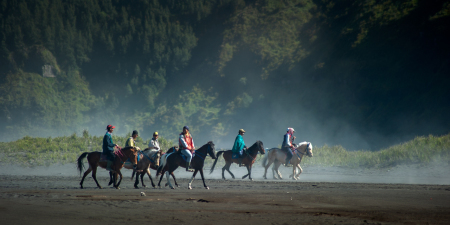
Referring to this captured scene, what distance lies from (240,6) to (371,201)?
90418mm

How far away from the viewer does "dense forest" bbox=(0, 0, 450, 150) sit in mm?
55344

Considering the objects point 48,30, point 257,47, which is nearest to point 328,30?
point 257,47

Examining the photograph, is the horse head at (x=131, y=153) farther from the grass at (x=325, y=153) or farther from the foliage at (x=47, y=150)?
Answer: the foliage at (x=47, y=150)

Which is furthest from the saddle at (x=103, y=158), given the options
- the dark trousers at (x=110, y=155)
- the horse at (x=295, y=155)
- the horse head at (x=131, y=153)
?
the horse at (x=295, y=155)

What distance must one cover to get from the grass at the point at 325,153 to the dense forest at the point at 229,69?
18.4 metres

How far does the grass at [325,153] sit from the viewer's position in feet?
85.8

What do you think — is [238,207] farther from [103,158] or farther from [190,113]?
[190,113]

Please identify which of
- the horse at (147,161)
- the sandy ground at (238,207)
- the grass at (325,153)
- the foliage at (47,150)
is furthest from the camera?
the foliage at (47,150)

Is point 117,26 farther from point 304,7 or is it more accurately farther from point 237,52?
point 304,7

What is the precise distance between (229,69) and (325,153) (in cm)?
5056

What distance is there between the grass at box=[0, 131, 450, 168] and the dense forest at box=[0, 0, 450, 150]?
60.5ft

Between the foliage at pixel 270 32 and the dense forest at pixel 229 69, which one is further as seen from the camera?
the foliage at pixel 270 32

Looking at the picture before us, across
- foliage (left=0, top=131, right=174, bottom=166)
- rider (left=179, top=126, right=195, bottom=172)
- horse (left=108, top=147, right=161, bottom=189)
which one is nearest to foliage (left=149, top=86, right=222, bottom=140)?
foliage (left=0, top=131, right=174, bottom=166)

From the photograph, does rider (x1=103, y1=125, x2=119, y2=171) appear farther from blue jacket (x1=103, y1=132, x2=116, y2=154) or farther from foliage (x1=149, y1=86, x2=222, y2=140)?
foliage (x1=149, y1=86, x2=222, y2=140)
